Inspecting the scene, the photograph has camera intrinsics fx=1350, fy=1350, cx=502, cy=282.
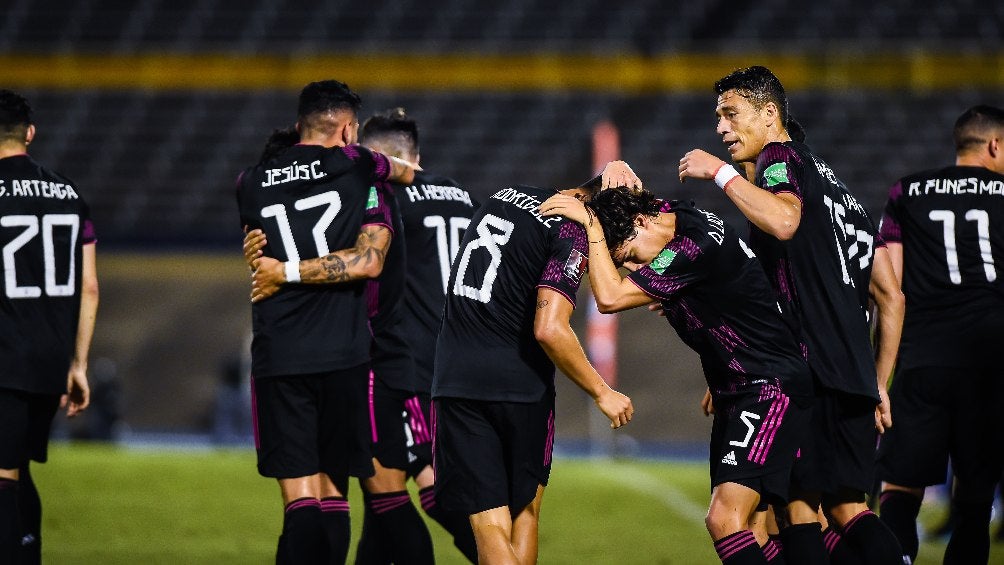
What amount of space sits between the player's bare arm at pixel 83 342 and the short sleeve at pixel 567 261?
244 centimetres

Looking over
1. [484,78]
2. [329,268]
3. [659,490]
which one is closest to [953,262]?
[329,268]

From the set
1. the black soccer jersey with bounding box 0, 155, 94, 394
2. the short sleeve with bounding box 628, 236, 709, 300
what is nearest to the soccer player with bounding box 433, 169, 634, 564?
the short sleeve with bounding box 628, 236, 709, 300

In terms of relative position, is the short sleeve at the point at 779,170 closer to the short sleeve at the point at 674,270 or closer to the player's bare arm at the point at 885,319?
the short sleeve at the point at 674,270

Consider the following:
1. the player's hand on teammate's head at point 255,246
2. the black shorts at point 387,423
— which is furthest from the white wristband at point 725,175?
the player's hand on teammate's head at point 255,246

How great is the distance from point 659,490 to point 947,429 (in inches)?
219

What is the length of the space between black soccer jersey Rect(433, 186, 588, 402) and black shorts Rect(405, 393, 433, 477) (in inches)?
54.8

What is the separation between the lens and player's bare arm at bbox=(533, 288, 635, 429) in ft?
15.9

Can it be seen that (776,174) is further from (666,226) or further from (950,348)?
(950,348)

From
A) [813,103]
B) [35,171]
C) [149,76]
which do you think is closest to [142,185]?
[149,76]

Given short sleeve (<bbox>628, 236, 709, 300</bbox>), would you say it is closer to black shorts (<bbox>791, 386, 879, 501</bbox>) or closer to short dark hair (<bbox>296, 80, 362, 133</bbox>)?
black shorts (<bbox>791, 386, 879, 501</bbox>)

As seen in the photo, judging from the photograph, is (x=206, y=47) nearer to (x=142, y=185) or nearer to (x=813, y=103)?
(x=142, y=185)

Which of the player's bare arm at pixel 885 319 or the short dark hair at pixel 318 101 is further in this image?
the short dark hair at pixel 318 101

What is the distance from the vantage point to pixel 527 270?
513cm

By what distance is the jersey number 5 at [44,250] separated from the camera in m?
5.95
